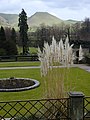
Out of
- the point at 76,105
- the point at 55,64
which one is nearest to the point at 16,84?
the point at 55,64

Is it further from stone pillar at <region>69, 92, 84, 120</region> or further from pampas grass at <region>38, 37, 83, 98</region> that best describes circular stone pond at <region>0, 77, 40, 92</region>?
stone pillar at <region>69, 92, 84, 120</region>

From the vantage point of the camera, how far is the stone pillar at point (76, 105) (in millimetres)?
4980

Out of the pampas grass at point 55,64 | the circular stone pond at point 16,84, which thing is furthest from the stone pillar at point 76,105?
the circular stone pond at point 16,84

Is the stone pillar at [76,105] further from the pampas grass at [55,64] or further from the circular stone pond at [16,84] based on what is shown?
the circular stone pond at [16,84]

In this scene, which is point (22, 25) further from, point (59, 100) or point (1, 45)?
point (59, 100)

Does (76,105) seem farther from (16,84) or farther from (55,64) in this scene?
(16,84)

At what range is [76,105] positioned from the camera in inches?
198

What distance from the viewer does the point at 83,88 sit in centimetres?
1066

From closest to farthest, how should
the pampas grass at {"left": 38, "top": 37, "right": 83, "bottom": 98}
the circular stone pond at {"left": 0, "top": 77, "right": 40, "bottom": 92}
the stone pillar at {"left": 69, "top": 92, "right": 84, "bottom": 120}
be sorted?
the stone pillar at {"left": 69, "top": 92, "right": 84, "bottom": 120}
the pampas grass at {"left": 38, "top": 37, "right": 83, "bottom": 98}
the circular stone pond at {"left": 0, "top": 77, "right": 40, "bottom": 92}

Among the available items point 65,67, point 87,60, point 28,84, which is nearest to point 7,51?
point 87,60

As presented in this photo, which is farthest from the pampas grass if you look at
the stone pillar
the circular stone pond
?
the circular stone pond

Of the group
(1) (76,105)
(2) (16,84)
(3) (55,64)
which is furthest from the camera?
(2) (16,84)

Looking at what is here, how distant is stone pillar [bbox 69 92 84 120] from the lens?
4980 millimetres

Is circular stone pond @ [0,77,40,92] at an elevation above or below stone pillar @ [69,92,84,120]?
below
